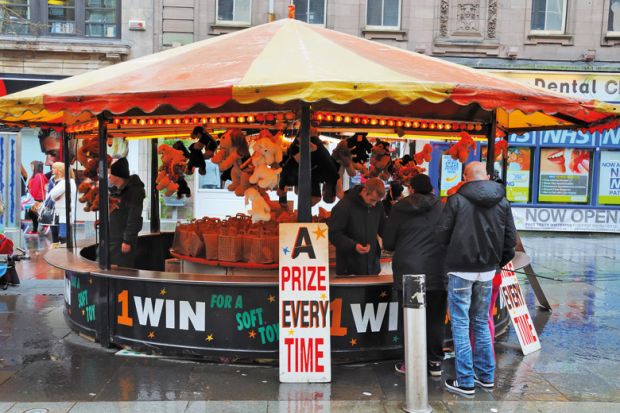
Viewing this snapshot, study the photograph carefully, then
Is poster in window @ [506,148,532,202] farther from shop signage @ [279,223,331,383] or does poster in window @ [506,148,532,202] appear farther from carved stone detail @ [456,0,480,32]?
shop signage @ [279,223,331,383]

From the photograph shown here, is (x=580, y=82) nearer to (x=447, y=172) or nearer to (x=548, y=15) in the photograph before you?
(x=548, y=15)

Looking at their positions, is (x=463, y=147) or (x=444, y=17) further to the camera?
(x=444, y=17)

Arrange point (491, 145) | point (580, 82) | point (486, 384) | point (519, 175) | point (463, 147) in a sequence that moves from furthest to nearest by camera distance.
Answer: point (519, 175), point (580, 82), point (463, 147), point (491, 145), point (486, 384)

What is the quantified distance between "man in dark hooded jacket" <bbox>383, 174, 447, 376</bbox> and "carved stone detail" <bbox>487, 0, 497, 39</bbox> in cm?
1344

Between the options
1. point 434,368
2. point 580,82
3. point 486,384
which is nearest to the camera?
point 486,384

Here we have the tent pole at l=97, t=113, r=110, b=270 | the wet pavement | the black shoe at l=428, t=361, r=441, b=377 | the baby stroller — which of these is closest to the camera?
the wet pavement

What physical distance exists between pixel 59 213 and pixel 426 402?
9.69 m

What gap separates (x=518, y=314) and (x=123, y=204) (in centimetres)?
458

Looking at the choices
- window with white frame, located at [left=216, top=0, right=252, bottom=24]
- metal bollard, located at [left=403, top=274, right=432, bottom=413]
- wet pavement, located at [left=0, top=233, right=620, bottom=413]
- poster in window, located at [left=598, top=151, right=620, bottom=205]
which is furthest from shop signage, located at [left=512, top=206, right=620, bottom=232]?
metal bollard, located at [left=403, top=274, right=432, bottom=413]

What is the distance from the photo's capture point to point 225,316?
553cm

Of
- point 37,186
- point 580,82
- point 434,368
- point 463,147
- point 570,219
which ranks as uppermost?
point 580,82

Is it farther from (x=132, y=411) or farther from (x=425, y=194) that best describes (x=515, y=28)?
(x=132, y=411)

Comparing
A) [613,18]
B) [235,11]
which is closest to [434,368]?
[235,11]

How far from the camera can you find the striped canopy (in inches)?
190
